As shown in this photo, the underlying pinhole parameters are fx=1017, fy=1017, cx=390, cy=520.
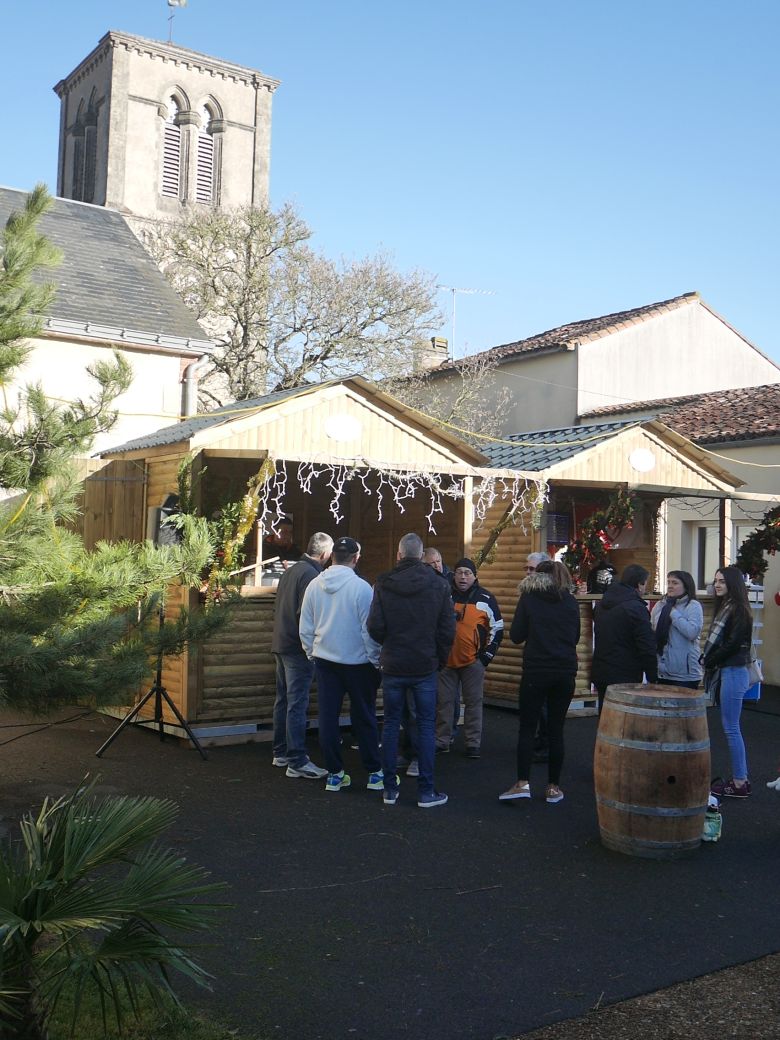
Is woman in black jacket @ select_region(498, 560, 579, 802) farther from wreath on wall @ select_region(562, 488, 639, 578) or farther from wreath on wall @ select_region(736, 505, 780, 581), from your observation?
wreath on wall @ select_region(736, 505, 780, 581)

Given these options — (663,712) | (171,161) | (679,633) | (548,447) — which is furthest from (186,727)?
(171,161)

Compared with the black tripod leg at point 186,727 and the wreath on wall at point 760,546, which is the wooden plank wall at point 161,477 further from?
the wreath on wall at point 760,546

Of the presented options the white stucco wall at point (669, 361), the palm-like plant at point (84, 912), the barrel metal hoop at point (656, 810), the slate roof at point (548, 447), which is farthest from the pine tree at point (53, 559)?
the white stucco wall at point (669, 361)

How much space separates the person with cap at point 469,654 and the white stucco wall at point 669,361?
13463mm

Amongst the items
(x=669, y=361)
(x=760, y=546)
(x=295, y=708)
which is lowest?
(x=295, y=708)

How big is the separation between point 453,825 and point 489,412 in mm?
19053

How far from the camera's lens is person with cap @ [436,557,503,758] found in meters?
8.66

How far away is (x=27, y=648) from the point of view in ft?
16.4

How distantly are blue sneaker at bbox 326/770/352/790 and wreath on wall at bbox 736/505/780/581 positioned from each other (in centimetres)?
757

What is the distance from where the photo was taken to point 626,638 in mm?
7379

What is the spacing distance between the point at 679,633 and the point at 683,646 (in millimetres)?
121

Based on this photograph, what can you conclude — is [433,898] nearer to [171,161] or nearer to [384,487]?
[384,487]

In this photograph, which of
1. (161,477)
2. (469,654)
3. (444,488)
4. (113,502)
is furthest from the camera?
(444,488)

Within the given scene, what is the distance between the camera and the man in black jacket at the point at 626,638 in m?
7.29
